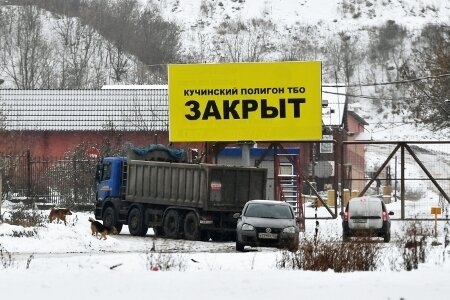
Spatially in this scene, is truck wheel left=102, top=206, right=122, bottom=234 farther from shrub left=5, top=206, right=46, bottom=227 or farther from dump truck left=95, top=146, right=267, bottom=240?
shrub left=5, top=206, right=46, bottom=227

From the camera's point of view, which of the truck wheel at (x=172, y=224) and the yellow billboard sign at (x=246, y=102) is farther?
the yellow billboard sign at (x=246, y=102)

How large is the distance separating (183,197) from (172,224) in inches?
39.8

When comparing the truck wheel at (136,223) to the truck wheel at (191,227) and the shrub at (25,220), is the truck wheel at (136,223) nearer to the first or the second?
the truck wheel at (191,227)

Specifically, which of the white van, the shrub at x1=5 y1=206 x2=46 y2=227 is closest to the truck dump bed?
the white van

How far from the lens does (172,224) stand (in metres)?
34.7

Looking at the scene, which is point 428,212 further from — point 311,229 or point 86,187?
point 86,187

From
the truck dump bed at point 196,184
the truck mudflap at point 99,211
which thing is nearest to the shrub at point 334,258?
the truck dump bed at point 196,184

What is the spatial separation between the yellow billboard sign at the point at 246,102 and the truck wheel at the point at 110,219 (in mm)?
5890

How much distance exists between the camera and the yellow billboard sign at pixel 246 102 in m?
42.2

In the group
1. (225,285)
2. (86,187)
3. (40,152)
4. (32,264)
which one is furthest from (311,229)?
(40,152)

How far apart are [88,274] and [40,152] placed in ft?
161

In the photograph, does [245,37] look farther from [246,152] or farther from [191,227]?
[191,227]

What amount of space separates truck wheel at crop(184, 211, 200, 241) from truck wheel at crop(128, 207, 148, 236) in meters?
2.30

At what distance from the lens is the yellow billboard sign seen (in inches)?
1661
